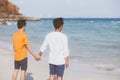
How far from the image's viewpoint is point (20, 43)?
21.1 ft

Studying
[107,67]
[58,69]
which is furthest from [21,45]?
[107,67]

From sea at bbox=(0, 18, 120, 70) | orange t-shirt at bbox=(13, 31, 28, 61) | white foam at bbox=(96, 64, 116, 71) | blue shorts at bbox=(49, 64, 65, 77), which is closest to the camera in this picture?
blue shorts at bbox=(49, 64, 65, 77)

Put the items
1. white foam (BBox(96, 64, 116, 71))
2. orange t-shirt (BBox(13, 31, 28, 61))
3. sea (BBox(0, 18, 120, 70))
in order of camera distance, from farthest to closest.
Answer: sea (BBox(0, 18, 120, 70)) < white foam (BBox(96, 64, 116, 71)) < orange t-shirt (BBox(13, 31, 28, 61))

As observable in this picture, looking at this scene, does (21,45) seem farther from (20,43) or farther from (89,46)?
(89,46)

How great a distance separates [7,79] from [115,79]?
318 cm

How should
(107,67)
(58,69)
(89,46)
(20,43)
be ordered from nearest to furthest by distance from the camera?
(58,69) < (20,43) < (107,67) < (89,46)

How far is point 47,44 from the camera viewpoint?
19.6ft

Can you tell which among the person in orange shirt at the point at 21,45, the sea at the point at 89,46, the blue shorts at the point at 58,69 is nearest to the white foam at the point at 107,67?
the sea at the point at 89,46

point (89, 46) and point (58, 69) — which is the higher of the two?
point (58, 69)

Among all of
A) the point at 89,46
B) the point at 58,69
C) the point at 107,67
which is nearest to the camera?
the point at 58,69

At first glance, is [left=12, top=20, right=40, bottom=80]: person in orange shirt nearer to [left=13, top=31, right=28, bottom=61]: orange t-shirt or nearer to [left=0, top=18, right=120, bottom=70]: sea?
[left=13, top=31, right=28, bottom=61]: orange t-shirt

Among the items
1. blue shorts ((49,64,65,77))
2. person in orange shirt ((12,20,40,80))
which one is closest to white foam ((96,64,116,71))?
person in orange shirt ((12,20,40,80))

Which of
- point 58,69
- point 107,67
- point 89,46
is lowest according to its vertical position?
point 89,46

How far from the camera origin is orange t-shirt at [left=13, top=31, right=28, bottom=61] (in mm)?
6398
